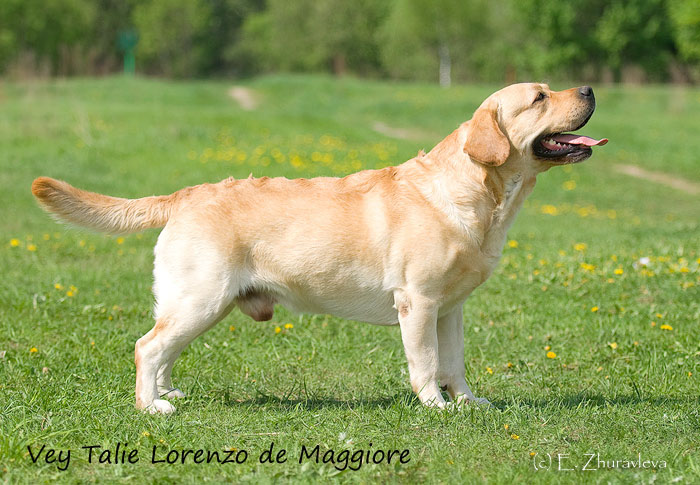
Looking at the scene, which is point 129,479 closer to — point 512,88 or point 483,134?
point 483,134

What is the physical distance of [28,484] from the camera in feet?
11.2

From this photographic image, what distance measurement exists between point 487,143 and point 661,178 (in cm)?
1548

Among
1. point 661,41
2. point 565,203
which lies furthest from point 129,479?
point 661,41

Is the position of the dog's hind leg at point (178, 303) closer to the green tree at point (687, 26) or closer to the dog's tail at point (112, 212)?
the dog's tail at point (112, 212)

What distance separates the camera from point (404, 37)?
181ft

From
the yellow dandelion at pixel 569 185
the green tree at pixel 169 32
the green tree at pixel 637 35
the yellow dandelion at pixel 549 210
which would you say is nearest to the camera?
the yellow dandelion at pixel 549 210

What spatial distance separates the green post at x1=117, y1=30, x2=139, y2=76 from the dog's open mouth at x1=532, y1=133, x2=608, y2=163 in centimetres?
6076

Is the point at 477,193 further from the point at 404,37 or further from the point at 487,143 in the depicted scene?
the point at 404,37

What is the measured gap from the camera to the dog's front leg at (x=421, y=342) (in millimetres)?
4473

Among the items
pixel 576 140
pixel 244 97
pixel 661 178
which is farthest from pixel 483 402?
pixel 244 97

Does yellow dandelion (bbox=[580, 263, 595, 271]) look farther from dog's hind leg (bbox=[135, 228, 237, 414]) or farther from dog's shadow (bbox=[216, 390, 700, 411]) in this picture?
dog's hind leg (bbox=[135, 228, 237, 414])

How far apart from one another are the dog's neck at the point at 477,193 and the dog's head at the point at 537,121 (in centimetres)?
9

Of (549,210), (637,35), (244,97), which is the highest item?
(549,210)

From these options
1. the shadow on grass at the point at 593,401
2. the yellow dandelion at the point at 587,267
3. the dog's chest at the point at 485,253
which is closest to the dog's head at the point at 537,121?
the dog's chest at the point at 485,253
